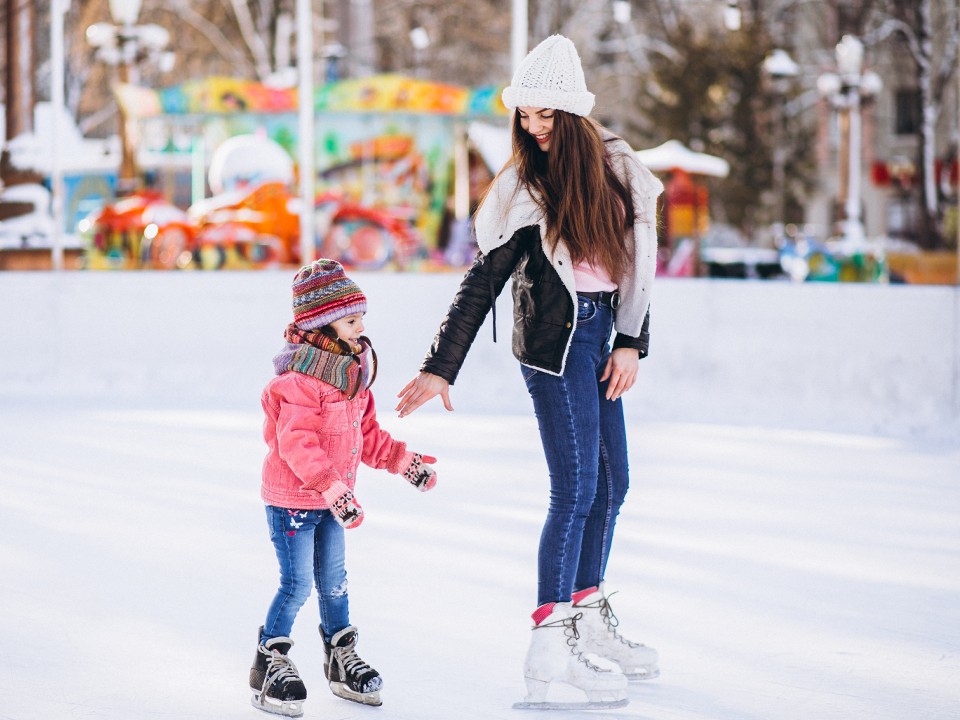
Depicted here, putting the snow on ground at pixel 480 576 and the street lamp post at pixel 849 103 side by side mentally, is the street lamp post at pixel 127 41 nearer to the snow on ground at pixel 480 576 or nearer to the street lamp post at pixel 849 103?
the street lamp post at pixel 849 103

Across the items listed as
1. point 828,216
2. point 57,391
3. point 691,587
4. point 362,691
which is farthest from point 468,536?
point 828,216

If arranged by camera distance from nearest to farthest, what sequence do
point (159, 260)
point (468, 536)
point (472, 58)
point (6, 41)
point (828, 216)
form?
point (468, 536), point (6, 41), point (159, 260), point (472, 58), point (828, 216)

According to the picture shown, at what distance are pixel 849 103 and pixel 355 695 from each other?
21.2 metres

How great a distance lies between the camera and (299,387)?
2797mm

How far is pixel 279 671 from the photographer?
113 inches

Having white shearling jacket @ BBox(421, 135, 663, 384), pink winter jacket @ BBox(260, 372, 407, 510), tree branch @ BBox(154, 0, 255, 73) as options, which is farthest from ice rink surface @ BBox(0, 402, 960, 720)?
tree branch @ BBox(154, 0, 255, 73)

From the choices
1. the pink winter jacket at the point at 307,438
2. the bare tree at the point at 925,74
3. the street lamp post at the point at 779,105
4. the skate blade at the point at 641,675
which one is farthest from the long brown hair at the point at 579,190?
the bare tree at the point at 925,74

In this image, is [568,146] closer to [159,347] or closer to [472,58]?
[159,347]

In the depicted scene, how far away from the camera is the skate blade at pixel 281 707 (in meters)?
2.81

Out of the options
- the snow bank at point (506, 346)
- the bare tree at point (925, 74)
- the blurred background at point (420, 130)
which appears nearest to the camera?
the snow bank at point (506, 346)

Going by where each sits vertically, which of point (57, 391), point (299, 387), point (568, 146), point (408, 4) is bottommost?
point (57, 391)

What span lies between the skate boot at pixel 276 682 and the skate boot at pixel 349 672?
0.09 meters

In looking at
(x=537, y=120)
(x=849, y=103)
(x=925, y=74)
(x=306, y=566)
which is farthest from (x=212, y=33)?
(x=306, y=566)

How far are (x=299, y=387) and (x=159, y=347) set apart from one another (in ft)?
22.0
